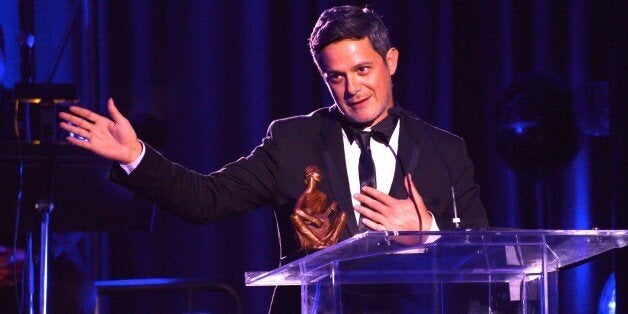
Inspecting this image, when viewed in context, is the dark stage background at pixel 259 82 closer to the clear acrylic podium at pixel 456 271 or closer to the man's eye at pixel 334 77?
the man's eye at pixel 334 77

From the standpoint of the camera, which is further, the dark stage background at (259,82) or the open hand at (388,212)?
the dark stage background at (259,82)

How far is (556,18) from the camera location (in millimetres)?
5066

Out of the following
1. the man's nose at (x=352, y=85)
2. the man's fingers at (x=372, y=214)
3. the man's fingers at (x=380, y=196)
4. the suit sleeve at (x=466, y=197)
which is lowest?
the man's fingers at (x=372, y=214)

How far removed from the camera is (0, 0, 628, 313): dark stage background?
15.9 feet

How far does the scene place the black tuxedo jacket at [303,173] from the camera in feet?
8.68

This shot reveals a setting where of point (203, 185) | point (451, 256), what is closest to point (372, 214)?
point (451, 256)

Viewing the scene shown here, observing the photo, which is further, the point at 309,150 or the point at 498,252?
the point at 309,150

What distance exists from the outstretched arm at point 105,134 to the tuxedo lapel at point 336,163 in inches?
23.5

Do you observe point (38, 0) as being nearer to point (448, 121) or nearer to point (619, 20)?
point (448, 121)

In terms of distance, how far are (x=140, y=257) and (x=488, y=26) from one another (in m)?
2.18

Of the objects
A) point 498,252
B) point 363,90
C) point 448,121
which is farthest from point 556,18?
point 498,252

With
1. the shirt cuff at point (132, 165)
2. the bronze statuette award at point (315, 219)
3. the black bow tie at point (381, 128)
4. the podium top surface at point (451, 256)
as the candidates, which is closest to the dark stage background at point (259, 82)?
→ the black bow tie at point (381, 128)

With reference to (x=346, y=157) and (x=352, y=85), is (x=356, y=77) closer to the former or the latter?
(x=352, y=85)

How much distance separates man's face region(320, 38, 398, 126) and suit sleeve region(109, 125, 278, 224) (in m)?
0.27
